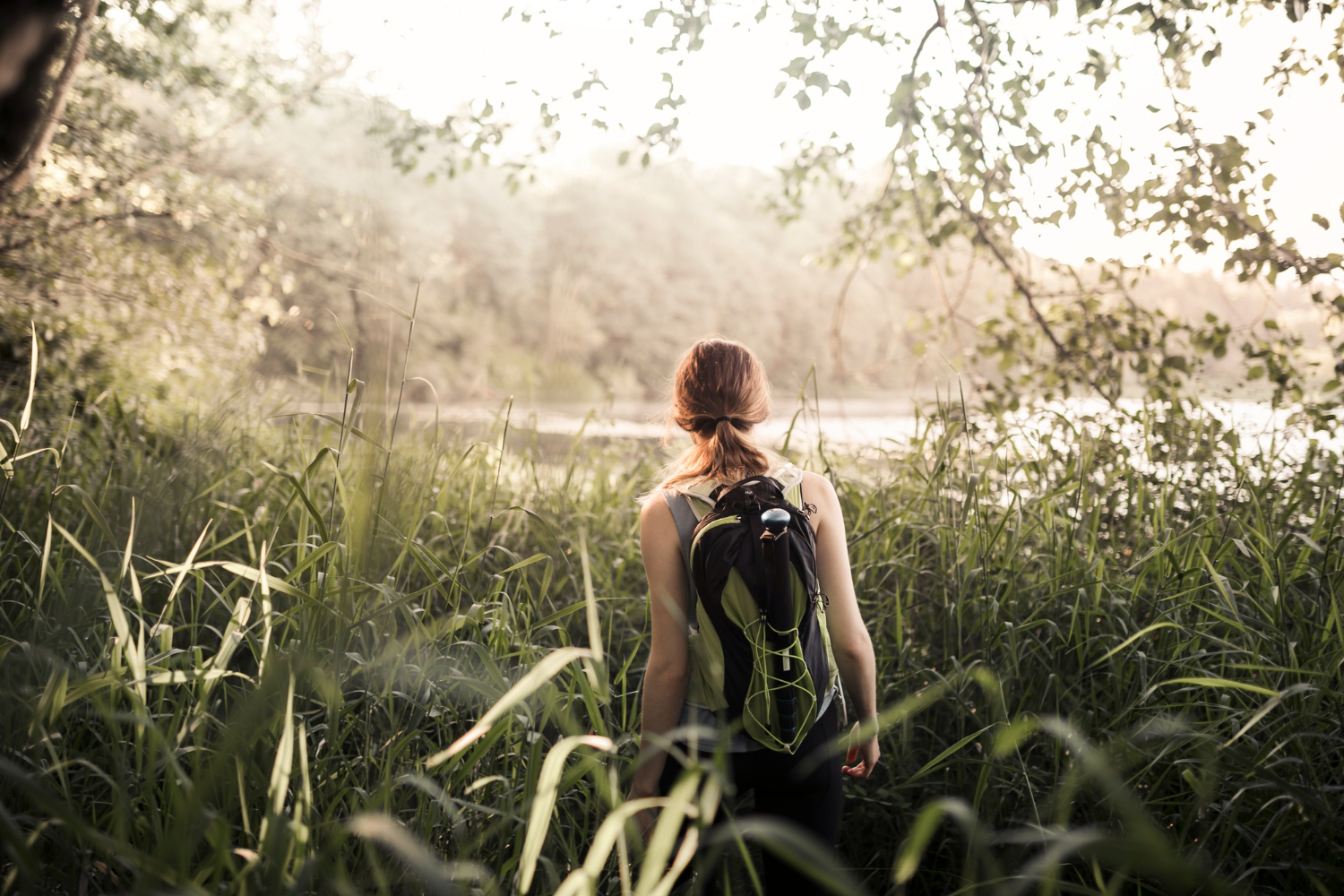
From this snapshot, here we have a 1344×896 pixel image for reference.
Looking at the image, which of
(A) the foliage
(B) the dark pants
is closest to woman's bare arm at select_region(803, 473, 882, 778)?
(B) the dark pants

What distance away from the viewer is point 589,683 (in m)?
1.27

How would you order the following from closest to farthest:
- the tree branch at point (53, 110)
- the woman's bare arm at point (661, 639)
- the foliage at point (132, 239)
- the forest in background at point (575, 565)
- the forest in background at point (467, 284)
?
the forest in background at point (575, 565)
the woman's bare arm at point (661, 639)
the tree branch at point (53, 110)
the forest in background at point (467, 284)
the foliage at point (132, 239)

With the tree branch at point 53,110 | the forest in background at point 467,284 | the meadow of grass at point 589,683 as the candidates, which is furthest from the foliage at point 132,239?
the meadow of grass at point 589,683

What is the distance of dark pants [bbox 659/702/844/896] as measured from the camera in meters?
1.41

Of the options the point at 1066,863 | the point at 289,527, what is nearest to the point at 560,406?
the point at 289,527

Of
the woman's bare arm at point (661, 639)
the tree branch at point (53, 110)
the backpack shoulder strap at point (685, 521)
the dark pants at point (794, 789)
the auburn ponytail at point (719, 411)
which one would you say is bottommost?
the dark pants at point (794, 789)

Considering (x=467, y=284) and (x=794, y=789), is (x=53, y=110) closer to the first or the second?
(x=794, y=789)

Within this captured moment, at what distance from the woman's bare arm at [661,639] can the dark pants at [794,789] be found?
0.14m

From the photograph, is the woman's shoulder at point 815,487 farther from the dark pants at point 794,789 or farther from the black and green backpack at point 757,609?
the dark pants at point 794,789

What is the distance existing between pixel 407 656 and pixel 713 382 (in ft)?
2.96

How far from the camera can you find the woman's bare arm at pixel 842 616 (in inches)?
60.9

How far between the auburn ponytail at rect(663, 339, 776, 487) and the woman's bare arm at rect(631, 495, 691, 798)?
11 centimetres

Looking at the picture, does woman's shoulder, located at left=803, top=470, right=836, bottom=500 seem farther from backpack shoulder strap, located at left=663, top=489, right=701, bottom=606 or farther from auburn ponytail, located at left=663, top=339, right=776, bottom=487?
backpack shoulder strap, located at left=663, top=489, right=701, bottom=606

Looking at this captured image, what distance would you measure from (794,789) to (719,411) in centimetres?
71
